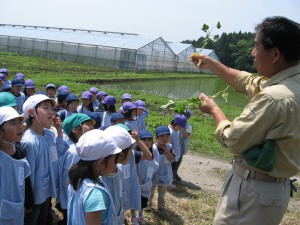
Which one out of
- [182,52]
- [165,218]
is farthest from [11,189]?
[182,52]

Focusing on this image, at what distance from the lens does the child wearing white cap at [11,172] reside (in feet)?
10.6

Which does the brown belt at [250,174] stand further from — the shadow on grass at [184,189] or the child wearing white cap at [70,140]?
the shadow on grass at [184,189]

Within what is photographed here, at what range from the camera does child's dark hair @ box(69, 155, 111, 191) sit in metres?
2.42

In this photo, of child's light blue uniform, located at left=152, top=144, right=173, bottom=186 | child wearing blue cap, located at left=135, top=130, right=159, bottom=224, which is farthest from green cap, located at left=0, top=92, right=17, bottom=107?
child's light blue uniform, located at left=152, top=144, right=173, bottom=186

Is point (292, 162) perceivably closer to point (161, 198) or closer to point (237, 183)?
point (237, 183)

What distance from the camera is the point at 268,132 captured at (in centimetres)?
214

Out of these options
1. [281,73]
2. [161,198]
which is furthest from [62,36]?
[281,73]

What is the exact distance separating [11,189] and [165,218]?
2652mm

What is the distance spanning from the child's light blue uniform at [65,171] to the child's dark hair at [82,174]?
152 cm

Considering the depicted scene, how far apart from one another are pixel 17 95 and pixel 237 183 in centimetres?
665

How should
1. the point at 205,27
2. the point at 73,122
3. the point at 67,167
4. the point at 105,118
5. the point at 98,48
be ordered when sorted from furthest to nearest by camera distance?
1. the point at 98,48
2. the point at 105,118
3. the point at 73,122
4. the point at 67,167
5. the point at 205,27

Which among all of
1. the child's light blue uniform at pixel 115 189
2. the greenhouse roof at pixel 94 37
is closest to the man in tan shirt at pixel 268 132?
the child's light blue uniform at pixel 115 189

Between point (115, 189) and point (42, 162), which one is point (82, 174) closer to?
point (115, 189)

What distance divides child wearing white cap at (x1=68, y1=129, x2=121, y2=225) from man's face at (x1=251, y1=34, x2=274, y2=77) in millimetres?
1302
